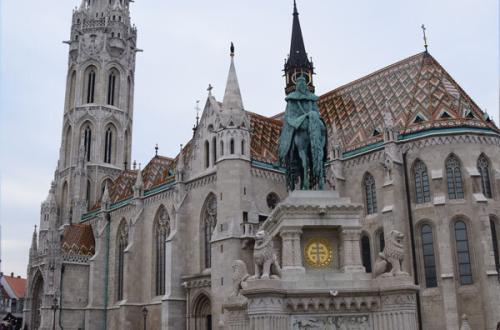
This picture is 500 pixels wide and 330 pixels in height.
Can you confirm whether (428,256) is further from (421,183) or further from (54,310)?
(54,310)

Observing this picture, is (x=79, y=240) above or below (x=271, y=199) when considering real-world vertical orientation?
below

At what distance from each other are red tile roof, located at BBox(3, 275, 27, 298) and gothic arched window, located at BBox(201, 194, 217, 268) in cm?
4518

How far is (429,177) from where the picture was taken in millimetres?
28938

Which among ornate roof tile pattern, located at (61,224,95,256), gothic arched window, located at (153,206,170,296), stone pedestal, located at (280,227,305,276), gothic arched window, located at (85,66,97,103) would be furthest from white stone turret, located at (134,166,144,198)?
stone pedestal, located at (280,227,305,276)

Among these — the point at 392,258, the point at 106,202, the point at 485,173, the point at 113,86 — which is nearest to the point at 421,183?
the point at 485,173

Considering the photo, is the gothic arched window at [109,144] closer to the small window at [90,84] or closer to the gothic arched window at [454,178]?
the small window at [90,84]

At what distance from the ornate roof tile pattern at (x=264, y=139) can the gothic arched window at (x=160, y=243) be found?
8.09 meters

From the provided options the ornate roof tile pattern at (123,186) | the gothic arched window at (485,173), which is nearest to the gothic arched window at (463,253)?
the gothic arched window at (485,173)

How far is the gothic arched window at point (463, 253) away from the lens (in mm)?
27188

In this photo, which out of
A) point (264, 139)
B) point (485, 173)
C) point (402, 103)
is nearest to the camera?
Result: point (485, 173)

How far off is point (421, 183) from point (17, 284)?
6009 centimetres

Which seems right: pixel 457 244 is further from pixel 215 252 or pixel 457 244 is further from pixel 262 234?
pixel 262 234

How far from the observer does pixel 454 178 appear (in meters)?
28.7

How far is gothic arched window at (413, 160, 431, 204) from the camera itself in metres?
29.1
